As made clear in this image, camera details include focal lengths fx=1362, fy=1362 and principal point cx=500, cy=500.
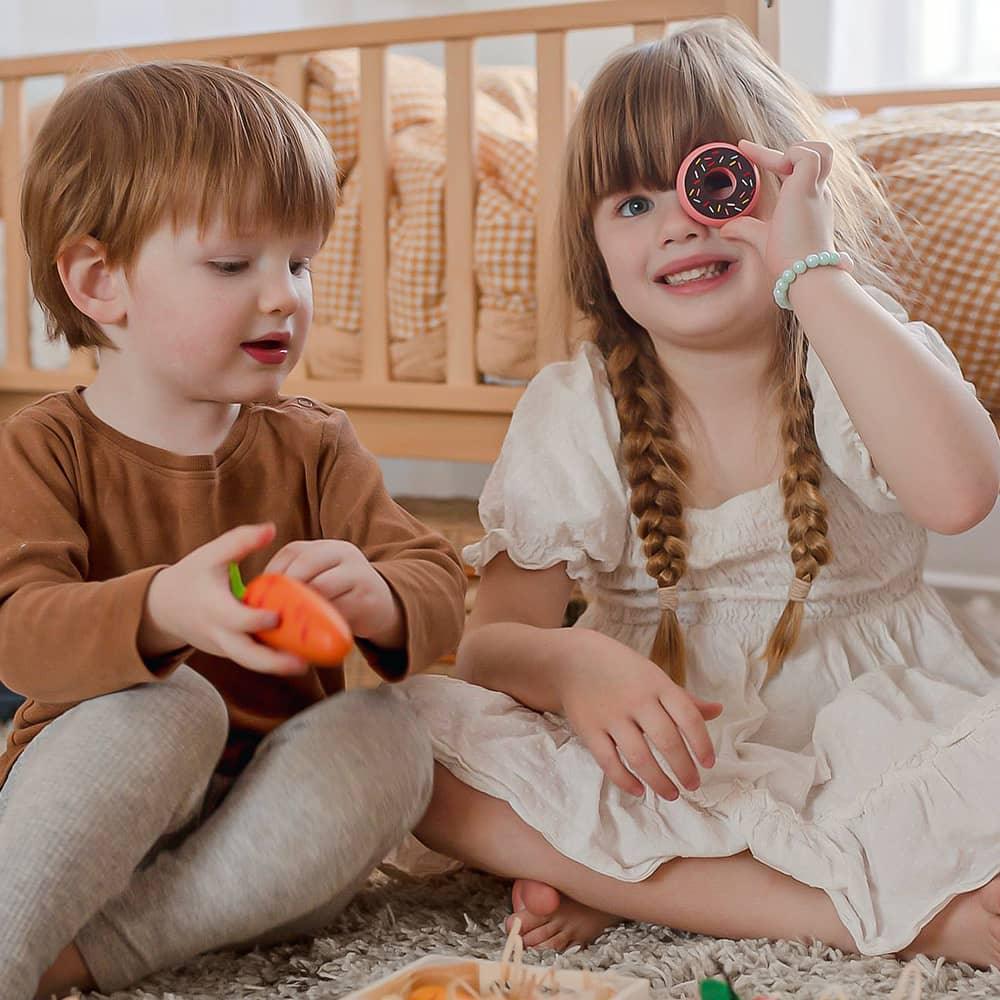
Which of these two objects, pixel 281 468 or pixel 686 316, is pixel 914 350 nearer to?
pixel 686 316

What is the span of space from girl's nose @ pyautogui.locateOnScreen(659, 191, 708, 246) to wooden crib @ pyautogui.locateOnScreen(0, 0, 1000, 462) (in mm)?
371

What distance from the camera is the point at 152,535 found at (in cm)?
94

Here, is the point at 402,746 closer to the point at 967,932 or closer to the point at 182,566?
the point at 182,566

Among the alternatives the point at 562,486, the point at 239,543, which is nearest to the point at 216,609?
the point at 239,543

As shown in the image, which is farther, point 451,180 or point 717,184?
point 451,180

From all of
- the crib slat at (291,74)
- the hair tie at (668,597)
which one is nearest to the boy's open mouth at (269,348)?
the hair tie at (668,597)

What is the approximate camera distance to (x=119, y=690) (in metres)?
0.84

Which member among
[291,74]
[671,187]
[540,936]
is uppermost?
[291,74]

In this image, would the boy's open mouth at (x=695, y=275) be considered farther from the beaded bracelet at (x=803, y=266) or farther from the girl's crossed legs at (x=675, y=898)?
the girl's crossed legs at (x=675, y=898)

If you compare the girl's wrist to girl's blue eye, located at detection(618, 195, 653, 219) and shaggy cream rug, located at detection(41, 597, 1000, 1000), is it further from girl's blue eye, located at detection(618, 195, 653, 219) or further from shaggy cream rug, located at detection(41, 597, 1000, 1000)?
shaggy cream rug, located at detection(41, 597, 1000, 1000)

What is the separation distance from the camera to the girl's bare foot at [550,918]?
Result: 3.00 feet

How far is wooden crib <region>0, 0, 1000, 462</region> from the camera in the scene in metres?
1.56

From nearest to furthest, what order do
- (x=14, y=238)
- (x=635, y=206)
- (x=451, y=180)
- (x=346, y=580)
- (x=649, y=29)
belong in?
(x=346, y=580)
(x=635, y=206)
(x=649, y=29)
(x=451, y=180)
(x=14, y=238)

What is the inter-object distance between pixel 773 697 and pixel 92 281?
1.99ft
